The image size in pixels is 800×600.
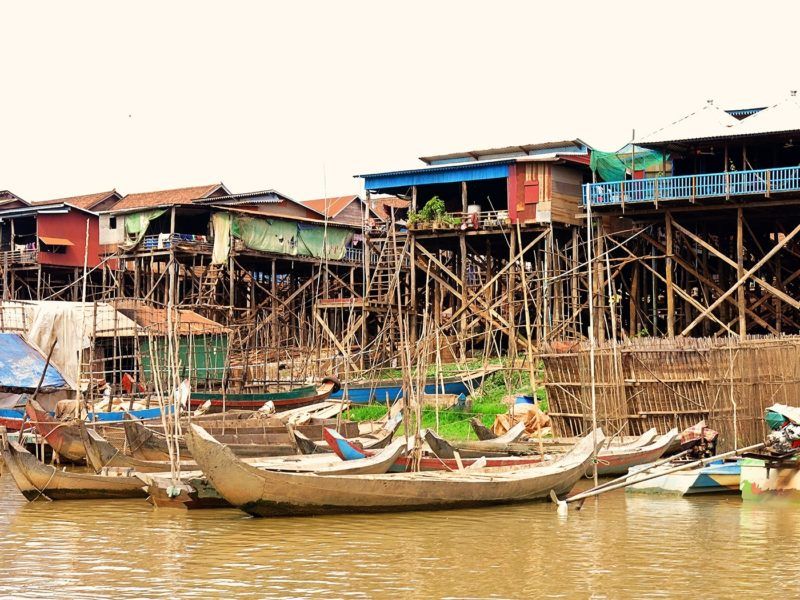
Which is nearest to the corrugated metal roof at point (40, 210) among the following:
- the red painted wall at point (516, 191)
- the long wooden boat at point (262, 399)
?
the long wooden boat at point (262, 399)

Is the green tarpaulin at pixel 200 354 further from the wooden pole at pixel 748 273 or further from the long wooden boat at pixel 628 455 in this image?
the long wooden boat at pixel 628 455

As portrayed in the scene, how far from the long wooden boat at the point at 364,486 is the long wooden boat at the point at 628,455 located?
5.96ft

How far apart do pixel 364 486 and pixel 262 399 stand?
12.7 metres

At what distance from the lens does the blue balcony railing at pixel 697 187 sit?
1022 inches

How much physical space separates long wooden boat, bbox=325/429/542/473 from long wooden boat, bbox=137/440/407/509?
1.06 feet

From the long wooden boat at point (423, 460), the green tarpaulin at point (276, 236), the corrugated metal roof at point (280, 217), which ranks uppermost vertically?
the corrugated metal roof at point (280, 217)

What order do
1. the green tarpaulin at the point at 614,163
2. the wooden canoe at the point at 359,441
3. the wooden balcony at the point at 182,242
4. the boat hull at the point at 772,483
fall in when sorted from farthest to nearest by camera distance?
the wooden balcony at the point at 182,242
the green tarpaulin at the point at 614,163
the wooden canoe at the point at 359,441
the boat hull at the point at 772,483

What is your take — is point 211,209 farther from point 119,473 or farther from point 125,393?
point 119,473

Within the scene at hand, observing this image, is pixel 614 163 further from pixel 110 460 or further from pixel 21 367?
pixel 110 460

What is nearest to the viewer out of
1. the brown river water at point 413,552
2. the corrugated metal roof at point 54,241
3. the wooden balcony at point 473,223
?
the brown river water at point 413,552

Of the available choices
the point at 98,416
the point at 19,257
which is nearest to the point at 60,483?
the point at 98,416

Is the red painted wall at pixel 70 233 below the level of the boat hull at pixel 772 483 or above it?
above

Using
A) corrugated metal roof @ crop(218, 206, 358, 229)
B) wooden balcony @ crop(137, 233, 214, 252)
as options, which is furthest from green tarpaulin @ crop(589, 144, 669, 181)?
wooden balcony @ crop(137, 233, 214, 252)

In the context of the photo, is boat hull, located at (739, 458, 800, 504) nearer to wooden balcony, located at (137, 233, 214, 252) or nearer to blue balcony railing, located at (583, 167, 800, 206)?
blue balcony railing, located at (583, 167, 800, 206)
